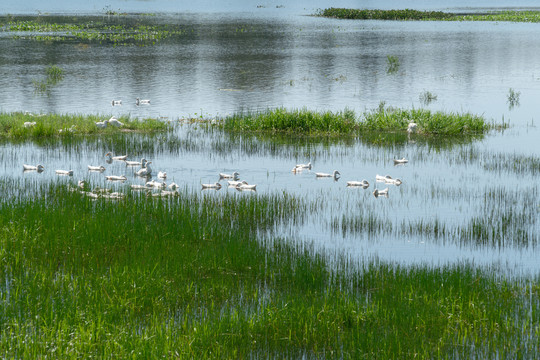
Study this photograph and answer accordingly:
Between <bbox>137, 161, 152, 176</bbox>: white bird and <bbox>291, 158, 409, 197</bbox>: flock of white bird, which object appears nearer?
<bbox>291, 158, 409, 197</bbox>: flock of white bird

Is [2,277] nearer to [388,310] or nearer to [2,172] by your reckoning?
[388,310]

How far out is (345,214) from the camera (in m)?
17.7

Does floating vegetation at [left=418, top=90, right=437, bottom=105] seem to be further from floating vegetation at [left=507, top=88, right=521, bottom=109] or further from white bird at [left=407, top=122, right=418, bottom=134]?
white bird at [left=407, top=122, right=418, bottom=134]

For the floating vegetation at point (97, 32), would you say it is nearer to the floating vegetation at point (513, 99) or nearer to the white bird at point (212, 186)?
the floating vegetation at point (513, 99)

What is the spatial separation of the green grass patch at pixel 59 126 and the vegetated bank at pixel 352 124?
→ 126 inches

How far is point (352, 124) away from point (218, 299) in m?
19.2

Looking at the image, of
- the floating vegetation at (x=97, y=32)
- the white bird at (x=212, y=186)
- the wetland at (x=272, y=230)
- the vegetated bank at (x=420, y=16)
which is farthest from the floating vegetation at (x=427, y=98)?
the vegetated bank at (x=420, y=16)

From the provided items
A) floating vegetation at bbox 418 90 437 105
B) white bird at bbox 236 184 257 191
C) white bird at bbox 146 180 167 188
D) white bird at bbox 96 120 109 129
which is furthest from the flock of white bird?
floating vegetation at bbox 418 90 437 105

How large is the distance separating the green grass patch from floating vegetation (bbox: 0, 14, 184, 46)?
45.3 m

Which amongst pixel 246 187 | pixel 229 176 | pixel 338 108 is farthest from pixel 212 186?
pixel 338 108

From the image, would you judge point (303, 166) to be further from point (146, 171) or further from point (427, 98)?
point (427, 98)

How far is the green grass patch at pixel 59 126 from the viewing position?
27328 mm

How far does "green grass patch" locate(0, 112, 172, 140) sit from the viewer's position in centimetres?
2733

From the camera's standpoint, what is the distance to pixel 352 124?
1170 inches
